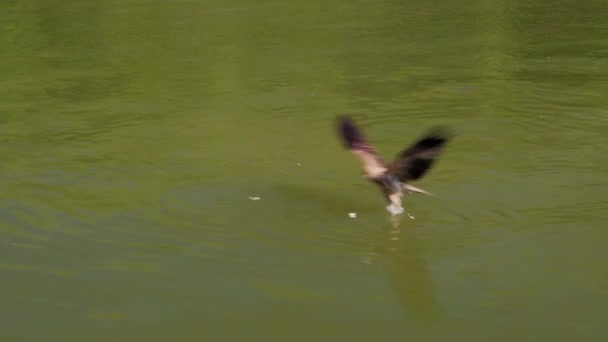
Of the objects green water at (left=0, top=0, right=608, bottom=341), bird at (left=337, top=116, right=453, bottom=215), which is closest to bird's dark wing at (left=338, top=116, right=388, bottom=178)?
bird at (left=337, top=116, right=453, bottom=215)

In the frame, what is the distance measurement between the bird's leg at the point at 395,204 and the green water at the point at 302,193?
73 mm

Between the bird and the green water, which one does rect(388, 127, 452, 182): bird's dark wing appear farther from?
the green water

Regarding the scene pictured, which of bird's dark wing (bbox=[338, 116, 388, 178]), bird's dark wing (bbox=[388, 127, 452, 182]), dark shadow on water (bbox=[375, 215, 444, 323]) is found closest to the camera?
dark shadow on water (bbox=[375, 215, 444, 323])

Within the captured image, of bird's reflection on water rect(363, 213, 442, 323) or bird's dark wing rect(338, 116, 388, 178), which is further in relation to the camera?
bird's dark wing rect(338, 116, 388, 178)

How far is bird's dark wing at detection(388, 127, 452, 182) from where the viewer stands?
6430 millimetres

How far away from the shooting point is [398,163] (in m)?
6.66

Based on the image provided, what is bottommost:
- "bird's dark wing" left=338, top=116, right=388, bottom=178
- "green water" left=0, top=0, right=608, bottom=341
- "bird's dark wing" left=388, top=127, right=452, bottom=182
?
"green water" left=0, top=0, right=608, bottom=341

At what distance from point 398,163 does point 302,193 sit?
3.85ft

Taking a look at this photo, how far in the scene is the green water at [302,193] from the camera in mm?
5609

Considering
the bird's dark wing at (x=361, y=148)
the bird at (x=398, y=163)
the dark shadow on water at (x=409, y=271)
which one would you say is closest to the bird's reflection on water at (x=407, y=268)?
the dark shadow on water at (x=409, y=271)

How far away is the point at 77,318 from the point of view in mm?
5645

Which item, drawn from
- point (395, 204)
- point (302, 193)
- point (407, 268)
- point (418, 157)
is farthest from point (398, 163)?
point (302, 193)

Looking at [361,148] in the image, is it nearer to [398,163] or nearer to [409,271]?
[398,163]

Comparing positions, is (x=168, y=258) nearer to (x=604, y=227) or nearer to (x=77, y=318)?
(x=77, y=318)
